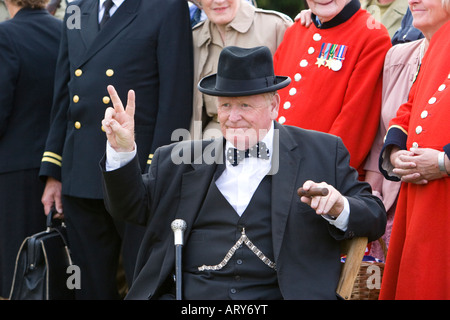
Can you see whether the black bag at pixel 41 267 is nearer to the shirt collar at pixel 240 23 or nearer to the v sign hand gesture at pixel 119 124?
the shirt collar at pixel 240 23

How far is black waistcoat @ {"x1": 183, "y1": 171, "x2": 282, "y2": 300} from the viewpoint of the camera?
381 cm

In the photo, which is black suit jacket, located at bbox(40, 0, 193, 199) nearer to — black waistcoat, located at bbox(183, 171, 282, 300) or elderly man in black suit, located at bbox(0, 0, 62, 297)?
elderly man in black suit, located at bbox(0, 0, 62, 297)

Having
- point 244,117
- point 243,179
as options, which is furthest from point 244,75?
point 243,179

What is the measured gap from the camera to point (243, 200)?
158 inches

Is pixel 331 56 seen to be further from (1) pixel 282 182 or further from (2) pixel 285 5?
(2) pixel 285 5

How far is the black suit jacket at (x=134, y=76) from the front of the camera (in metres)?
5.12

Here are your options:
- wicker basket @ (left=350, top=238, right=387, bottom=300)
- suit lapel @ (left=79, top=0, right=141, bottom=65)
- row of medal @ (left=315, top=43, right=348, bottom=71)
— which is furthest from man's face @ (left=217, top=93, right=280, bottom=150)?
suit lapel @ (left=79, top=0, right=141, bottom=65)

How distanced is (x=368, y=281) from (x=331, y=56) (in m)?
1.30

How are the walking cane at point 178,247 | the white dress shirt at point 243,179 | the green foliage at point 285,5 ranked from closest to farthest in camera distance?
the walking cane at point 178,247, the white dress shirt at point 243,179, the green foliage at point 285,5

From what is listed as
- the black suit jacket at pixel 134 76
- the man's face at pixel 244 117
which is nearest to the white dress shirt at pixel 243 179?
the man's face at pixel 244 117

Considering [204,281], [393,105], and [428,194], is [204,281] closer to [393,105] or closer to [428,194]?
[428,194]

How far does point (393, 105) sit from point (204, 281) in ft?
5.15

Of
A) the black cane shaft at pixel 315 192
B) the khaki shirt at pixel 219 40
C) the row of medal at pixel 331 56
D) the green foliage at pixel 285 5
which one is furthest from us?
the green foliage at pixel 285 5

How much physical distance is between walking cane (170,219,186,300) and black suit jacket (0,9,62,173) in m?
2.31
